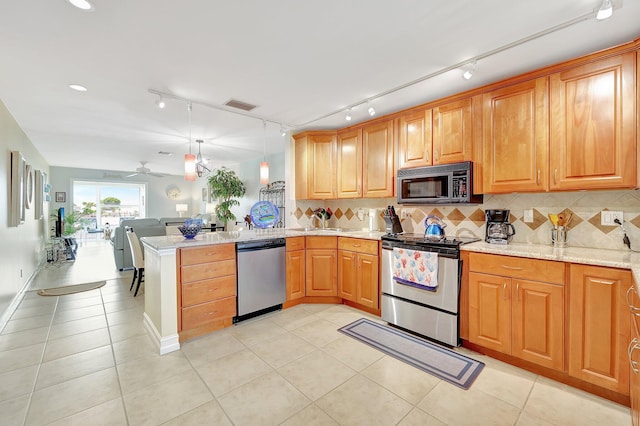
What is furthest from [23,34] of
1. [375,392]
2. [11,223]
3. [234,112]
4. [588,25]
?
[588,25]

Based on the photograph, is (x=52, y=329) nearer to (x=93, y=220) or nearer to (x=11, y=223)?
(x=11, y=223)

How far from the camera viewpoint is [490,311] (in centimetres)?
226

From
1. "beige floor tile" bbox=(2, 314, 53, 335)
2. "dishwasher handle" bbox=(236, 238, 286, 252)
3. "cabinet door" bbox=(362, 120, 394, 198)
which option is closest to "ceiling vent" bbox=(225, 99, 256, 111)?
"cabinet door" bbox=(362, 120, 394, 198)

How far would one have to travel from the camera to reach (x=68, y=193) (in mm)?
8508

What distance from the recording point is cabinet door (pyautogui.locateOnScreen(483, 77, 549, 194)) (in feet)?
7.45

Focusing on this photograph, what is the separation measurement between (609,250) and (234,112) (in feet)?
12.6

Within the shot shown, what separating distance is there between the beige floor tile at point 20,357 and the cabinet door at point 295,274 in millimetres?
2243

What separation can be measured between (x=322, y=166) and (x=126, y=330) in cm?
295

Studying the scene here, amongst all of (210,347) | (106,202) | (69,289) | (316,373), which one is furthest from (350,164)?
(106,202)

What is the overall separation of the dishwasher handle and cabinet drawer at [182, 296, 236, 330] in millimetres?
520

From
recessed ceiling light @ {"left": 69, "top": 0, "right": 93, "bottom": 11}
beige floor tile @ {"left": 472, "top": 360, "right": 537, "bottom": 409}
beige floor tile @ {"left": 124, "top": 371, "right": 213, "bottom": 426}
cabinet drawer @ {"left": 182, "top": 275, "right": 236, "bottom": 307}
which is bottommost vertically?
beige floor tile @ {"left": 472, "top": 360, "right": 537, "bottom": 409}

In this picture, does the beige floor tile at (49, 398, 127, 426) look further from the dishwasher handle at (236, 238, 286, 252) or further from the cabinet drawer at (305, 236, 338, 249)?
the cabinet drawer at (305, 236, 338, 249)

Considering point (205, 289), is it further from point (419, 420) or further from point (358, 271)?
point (419, 420)

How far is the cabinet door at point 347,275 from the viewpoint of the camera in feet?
11.0
